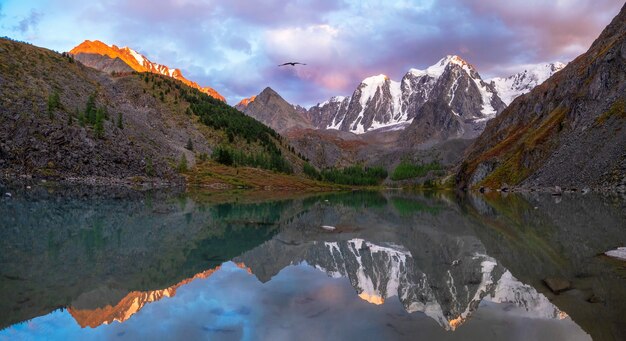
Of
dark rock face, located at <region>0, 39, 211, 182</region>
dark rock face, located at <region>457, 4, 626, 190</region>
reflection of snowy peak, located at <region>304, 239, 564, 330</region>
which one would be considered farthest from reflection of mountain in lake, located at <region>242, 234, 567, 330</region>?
dark rock face, located at <region>0, 39, 211, 182</region>

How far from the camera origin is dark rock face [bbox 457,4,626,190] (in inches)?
3812

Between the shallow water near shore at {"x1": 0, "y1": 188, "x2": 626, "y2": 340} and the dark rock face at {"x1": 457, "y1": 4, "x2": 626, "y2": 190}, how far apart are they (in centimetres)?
7024

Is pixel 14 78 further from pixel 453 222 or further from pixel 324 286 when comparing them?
pixel 324 286

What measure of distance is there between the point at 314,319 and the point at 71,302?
9.25m

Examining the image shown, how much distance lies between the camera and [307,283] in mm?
20875

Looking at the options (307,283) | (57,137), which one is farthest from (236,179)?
(307,283)

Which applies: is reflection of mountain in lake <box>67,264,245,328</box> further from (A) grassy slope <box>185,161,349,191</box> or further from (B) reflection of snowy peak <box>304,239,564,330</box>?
(A) grassy slope <box>185,161,349,191</box>

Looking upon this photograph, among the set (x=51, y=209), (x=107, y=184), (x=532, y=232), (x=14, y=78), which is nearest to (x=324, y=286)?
(x=532, y=232)

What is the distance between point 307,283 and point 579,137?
4915 inches

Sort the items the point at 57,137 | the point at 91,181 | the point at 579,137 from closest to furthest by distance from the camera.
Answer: the point at 91,181
the point at 57,137
the point at 579,137

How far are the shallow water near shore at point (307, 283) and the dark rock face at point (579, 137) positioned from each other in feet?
230

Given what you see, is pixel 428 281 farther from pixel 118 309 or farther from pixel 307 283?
pixel 118 309

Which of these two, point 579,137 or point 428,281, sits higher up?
point 579,137

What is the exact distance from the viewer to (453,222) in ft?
157
